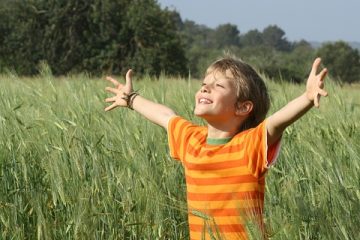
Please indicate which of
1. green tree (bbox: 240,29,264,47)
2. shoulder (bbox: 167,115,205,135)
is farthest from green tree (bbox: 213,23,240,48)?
shoulder (bbox: 167,115,205,135)

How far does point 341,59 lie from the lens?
53.2m

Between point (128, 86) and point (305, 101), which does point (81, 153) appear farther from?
point (305, 101)

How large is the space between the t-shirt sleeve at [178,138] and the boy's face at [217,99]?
0.48 ft

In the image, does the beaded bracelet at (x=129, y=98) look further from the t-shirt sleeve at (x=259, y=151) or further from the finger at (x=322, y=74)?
the finger at (x=322, y=74)

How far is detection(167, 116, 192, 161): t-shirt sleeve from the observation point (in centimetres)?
225

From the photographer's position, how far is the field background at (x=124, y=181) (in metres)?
2.01

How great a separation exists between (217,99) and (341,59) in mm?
52453

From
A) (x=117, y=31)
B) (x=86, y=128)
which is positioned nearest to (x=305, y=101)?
(x=86, y=128)

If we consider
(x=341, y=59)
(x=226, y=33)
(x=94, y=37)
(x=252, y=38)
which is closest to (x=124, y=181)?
(x=94, y=37)

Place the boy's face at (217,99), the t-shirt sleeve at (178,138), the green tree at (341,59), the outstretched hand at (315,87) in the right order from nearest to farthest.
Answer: the outstretched hand at (315,87)
the boy's face at (217,99)
the t-shirt sleeve at (178,138)
the green tree at (341,59)

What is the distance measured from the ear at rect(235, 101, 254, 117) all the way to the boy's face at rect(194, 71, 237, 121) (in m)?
0.01

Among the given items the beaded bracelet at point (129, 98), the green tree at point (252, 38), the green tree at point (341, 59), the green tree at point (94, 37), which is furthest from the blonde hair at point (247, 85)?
the green tree at point (252, 38)

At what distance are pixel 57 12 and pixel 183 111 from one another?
84.4 ft

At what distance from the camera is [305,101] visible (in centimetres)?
183
